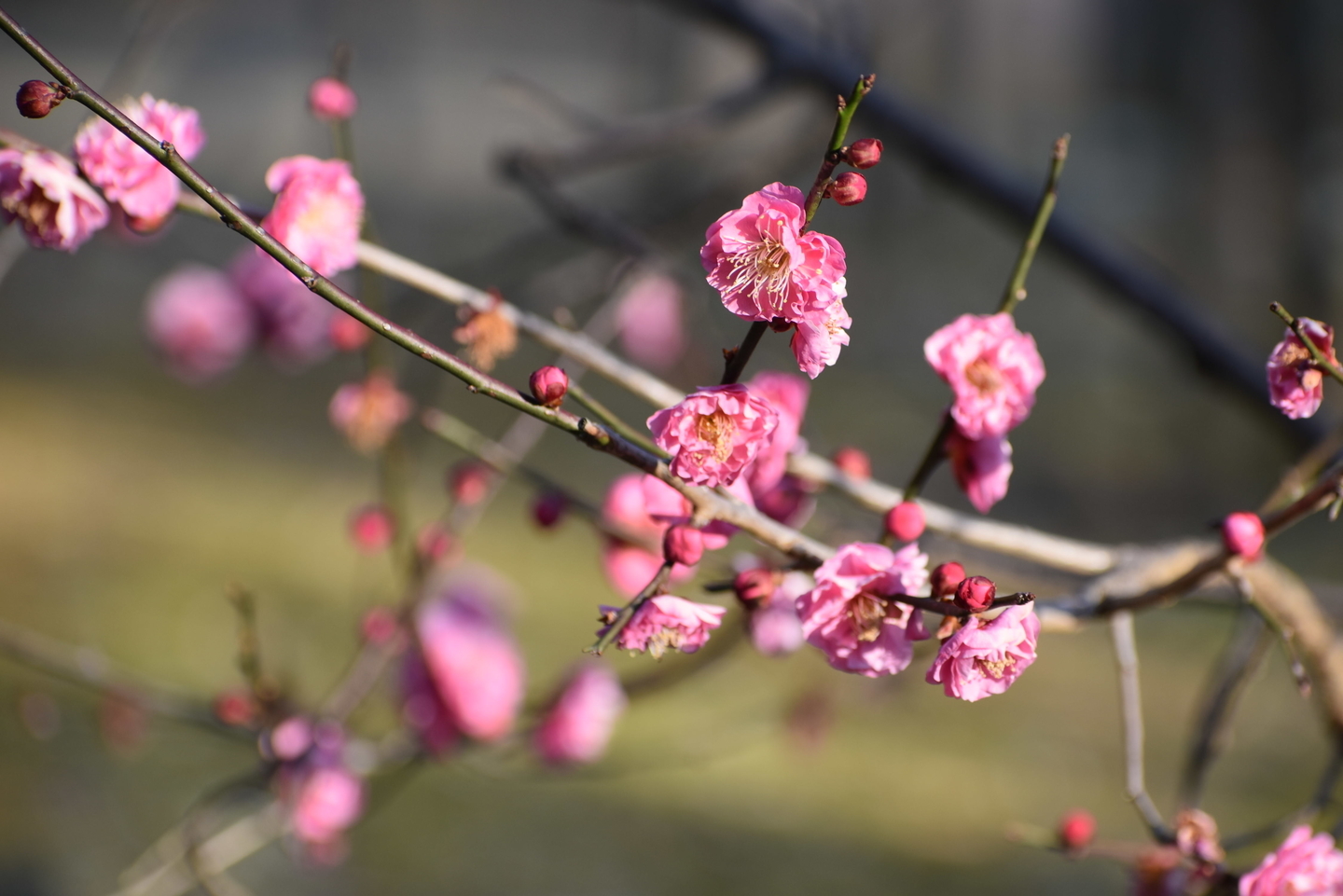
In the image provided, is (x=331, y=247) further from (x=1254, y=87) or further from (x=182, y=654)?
(x=1254, y=87)

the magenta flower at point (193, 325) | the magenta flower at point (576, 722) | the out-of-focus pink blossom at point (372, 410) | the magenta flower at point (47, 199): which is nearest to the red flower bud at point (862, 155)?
the magenta flower at point (47, 199)

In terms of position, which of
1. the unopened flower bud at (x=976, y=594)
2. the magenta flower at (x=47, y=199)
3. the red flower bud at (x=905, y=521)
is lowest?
the magenta flower at (x=47, y=199)

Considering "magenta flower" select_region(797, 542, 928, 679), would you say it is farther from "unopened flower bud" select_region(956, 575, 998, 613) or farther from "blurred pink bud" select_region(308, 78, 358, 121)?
"blurred pink bud" select_region(308, 78, 358, 121)

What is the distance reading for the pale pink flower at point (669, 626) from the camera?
0.43m

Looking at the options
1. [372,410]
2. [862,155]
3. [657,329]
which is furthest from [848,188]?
[657,329]

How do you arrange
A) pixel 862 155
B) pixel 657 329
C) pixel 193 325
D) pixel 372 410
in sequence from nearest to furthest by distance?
pixel 862 155, pixel 372 410, pixel 193 325, pixel 657 329

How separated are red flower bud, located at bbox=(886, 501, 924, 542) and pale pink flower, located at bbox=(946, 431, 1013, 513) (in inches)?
1.4

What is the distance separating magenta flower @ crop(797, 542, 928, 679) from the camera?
0.44m

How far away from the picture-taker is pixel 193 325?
1.39 m

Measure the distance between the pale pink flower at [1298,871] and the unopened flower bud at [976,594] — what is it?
0.79 feet

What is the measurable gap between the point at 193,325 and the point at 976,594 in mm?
1310

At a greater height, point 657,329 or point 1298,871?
point 657,329

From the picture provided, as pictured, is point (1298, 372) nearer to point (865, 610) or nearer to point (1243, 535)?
point (1243, 535)

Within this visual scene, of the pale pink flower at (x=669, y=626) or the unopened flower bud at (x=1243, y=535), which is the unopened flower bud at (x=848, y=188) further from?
the unopened flower bud at (x=1243, y=535)
